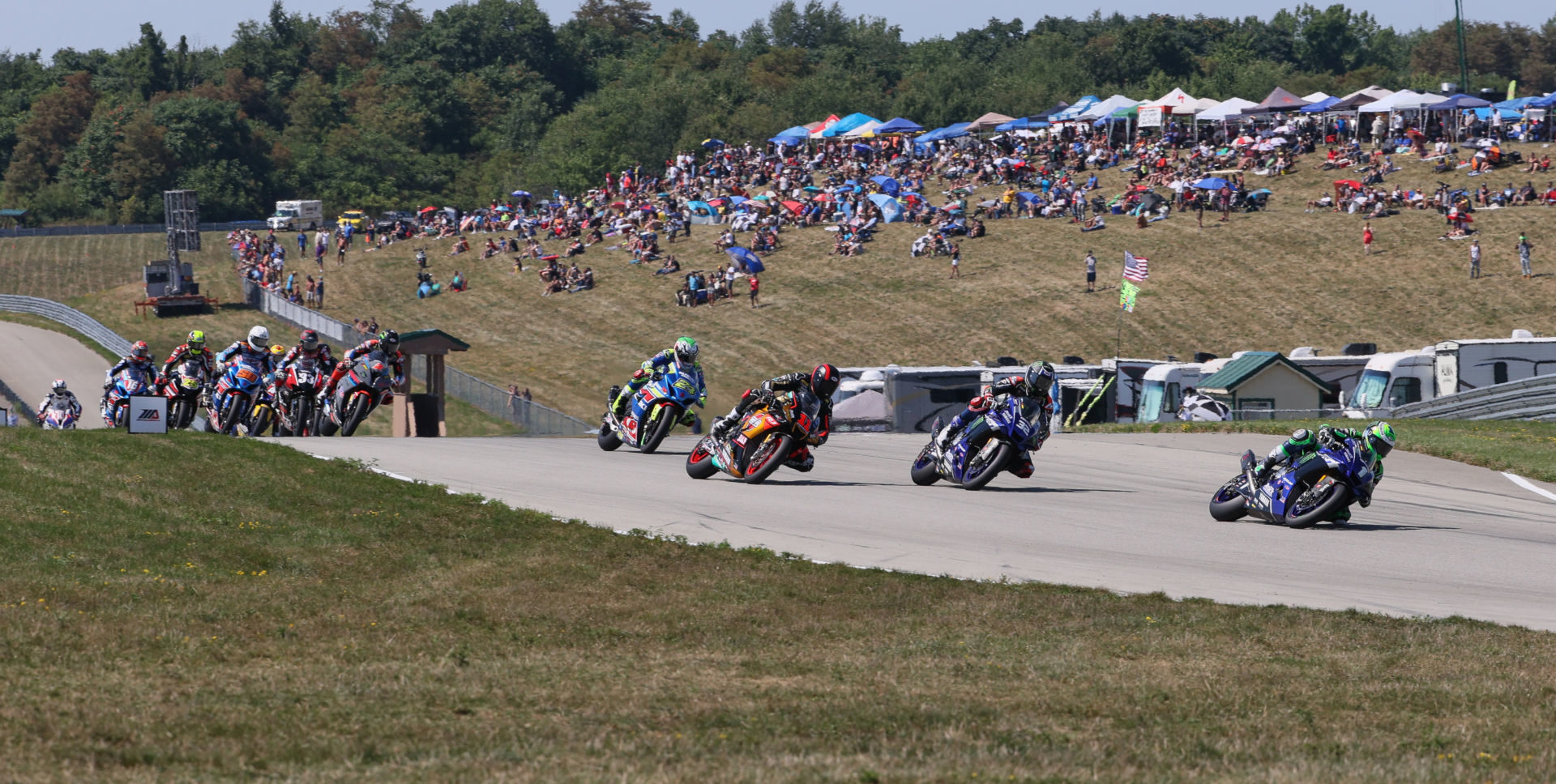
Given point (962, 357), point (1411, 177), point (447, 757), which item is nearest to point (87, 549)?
point (447, 757)

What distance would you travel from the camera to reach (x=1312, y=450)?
16.8m

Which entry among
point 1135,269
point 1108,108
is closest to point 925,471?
point 1135,269

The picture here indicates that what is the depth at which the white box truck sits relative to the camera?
94625mm

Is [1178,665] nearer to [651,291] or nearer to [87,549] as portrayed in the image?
[87,549]

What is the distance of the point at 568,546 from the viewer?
1455 cm

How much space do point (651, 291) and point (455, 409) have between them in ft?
61.3

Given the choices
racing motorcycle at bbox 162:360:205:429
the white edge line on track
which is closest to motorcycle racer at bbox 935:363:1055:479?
the white edge line on track

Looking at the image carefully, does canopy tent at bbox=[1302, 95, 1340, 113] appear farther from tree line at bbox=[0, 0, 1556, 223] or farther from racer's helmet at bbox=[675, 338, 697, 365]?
racer's helmet at bbox=[675, 338, 697, 365]

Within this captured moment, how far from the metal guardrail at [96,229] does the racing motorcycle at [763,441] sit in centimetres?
8709

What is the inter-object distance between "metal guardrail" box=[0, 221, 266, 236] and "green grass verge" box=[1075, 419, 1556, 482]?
258 feet

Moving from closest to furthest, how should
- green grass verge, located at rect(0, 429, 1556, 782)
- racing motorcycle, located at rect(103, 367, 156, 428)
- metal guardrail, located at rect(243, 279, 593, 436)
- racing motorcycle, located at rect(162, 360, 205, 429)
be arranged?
1. green grass verge, located at rect(0, 429, 1556, 782)
2. racing motorcycle, located at rect(162, 360, 205, 429)
3. racing motorcycle, located at rect(103, 367, 156, 428)
4. metal guardrail, located at rect(243, 279, 593, 436)

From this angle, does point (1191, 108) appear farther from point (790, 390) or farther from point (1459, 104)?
point (790, 390)

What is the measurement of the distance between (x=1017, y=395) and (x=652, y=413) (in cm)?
582

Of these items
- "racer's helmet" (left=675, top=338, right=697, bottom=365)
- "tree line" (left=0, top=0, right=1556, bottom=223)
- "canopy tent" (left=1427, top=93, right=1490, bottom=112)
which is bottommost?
"racer's helmet" (left=675, top=338, right=697, bottom=365)
